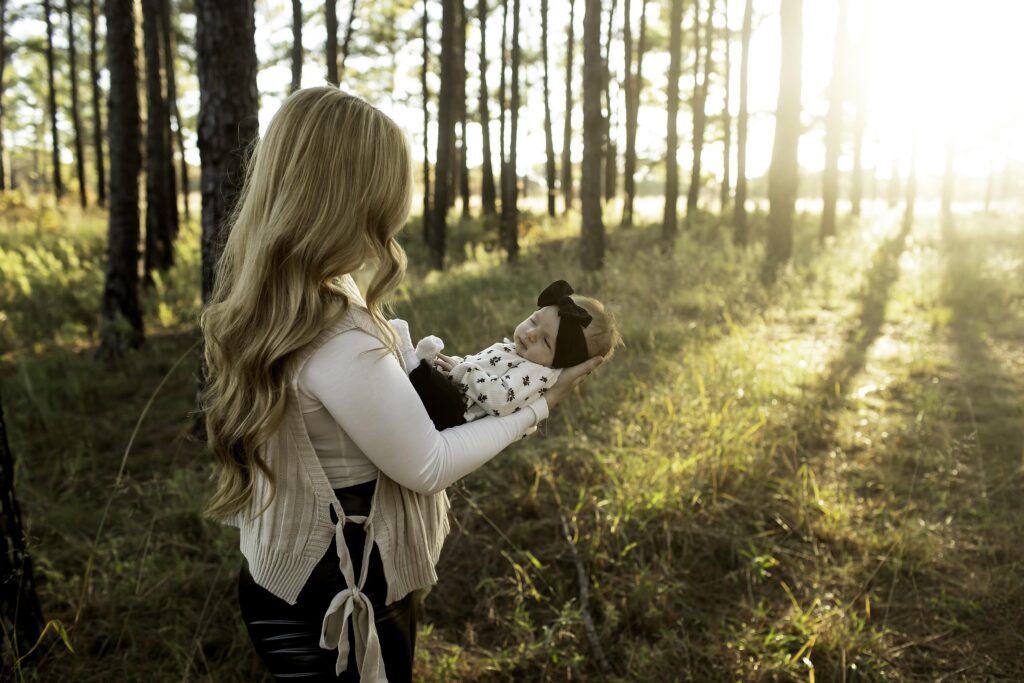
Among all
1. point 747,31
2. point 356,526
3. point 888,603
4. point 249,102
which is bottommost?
point 888,603

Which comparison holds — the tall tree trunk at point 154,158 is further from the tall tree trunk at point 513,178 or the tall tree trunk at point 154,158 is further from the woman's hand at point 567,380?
the woman's hand at point 567,380

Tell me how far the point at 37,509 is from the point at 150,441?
68.8 inches

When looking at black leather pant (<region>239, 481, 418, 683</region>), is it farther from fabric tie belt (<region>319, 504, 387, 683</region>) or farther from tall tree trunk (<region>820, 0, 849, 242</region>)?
tall tree trunk (<region>820, 0, 849, 242</region>)

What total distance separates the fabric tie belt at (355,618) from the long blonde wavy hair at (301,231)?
324mm

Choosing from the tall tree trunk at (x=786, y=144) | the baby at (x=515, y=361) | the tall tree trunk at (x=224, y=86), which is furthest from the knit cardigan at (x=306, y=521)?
the tall tree trunk at (x=786, y=144)

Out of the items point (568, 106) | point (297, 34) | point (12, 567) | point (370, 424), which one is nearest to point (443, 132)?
point (297, 34)

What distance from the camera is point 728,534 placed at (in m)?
4.04

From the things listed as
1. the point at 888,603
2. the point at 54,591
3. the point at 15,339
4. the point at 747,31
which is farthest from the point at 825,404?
the point at 747,31

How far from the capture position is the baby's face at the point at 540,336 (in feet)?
7.29

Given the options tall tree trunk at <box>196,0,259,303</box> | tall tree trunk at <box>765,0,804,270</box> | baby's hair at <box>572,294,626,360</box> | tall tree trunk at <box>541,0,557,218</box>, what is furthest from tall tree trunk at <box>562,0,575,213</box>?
baby's hair at <box>572,294,626,360</box>

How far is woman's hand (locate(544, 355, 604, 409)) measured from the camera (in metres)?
2.10

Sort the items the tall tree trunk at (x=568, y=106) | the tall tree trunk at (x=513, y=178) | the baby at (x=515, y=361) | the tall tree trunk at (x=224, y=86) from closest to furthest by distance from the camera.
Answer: the baby at (x=515, y=361) < the tall tree trunk at (x=224, y=86) < the tall tree trunk at (x=513, y=178) < the tall tree trunk at (x=568, y=106)

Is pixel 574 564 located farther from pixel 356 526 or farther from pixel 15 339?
pixel 15 339

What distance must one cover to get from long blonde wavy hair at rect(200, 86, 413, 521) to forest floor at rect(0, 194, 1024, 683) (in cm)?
156
